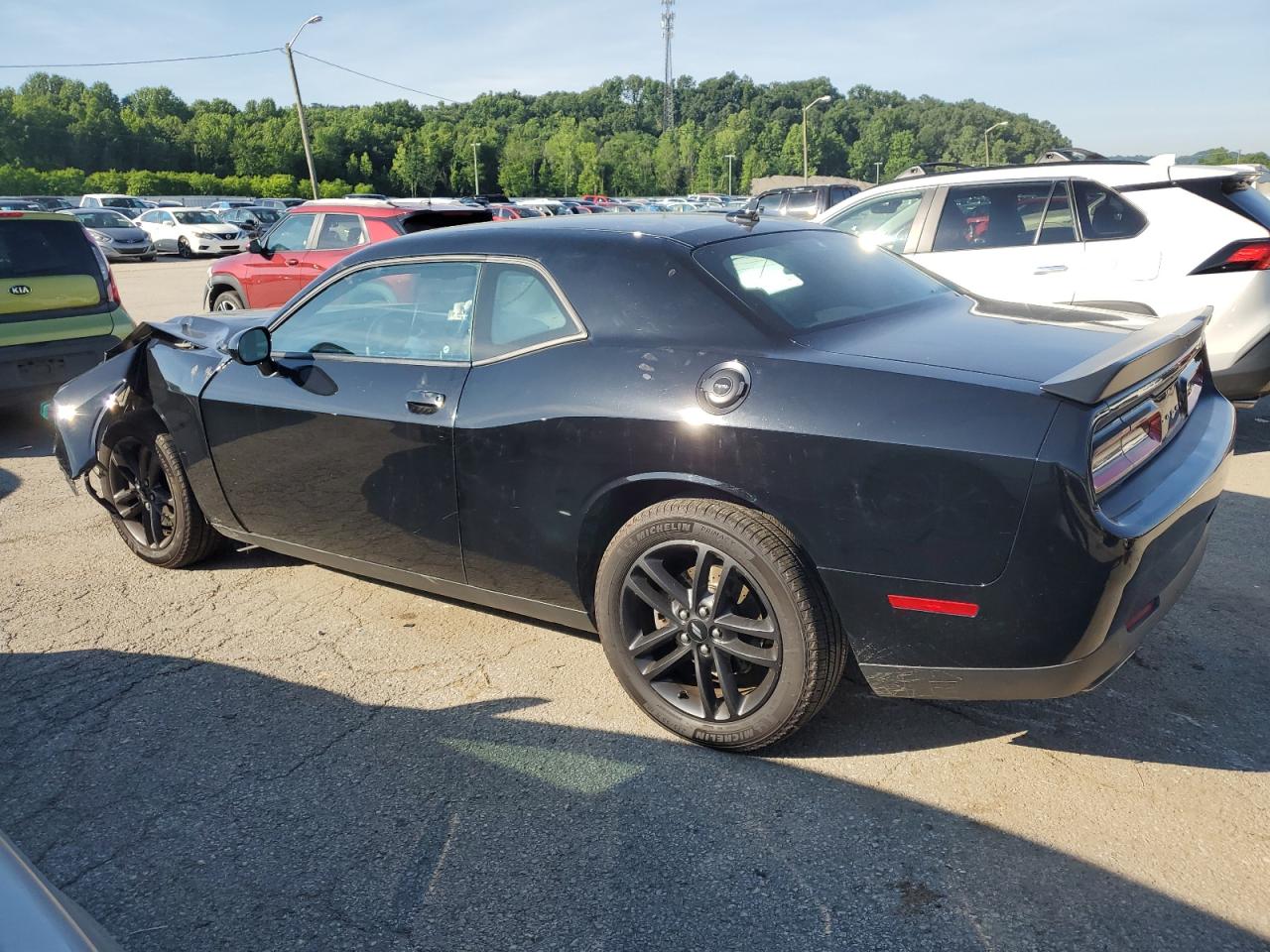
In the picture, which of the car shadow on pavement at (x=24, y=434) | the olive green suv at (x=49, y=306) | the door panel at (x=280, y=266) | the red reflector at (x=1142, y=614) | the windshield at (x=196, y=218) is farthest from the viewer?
the windshield at (x=196, y=218)

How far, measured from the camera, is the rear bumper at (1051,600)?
91.1 inches

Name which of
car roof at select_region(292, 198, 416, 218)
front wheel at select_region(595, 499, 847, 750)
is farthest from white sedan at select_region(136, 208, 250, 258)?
front wheel at select_region(595, 499, 847, 750)

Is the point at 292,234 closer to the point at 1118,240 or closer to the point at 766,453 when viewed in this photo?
the point at 1118,240

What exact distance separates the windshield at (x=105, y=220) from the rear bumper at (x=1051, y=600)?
109ft

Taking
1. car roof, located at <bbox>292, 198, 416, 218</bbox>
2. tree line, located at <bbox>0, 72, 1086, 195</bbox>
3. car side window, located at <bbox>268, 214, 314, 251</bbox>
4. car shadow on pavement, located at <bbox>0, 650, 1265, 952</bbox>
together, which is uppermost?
car roof, located at <bbox>292, 198, 416, 218</bbox>

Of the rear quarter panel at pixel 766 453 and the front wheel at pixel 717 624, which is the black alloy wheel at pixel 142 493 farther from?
the front wheel at pixel 717 624

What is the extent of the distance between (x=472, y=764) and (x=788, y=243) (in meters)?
2.10

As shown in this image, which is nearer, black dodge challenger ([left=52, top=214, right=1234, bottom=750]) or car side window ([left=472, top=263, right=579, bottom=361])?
black dodge challenger ([left=52, top=214, right=1234, bottom=750])

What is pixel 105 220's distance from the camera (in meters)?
30.5

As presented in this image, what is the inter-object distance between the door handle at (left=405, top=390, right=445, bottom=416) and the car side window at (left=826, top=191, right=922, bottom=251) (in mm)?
4518

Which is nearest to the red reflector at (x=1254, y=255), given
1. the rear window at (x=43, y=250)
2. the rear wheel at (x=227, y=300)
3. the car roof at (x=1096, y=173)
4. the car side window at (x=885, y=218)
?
the car roof at (x=1096, y=173)

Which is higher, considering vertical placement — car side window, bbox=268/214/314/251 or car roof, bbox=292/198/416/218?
car roof, bbox=292/198/416/218

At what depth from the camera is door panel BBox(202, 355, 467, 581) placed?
11.1 feet

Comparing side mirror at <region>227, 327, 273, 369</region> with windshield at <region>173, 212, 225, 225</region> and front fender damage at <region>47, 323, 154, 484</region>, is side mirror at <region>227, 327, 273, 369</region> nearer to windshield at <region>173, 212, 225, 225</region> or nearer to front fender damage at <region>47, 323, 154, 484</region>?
front fender damage at <region>47, 323, 154, 484</region>
